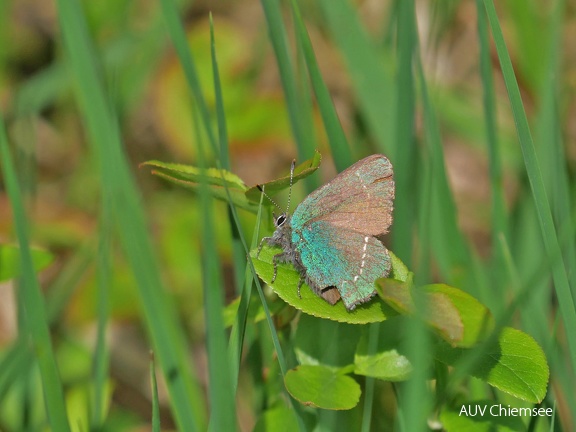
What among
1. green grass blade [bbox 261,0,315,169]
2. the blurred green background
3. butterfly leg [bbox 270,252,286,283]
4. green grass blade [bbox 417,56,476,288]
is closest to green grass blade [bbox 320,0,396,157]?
the blurred green background

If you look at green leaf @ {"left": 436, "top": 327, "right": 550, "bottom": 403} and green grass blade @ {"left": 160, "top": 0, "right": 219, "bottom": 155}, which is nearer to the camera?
green leaf @ {"left": 436, "top": 327, "right": 550, "bottom": 403}

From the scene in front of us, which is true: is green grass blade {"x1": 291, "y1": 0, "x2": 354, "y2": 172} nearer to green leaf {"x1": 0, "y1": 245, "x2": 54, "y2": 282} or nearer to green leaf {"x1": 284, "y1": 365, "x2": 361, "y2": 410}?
green leaf {"x1": 284, "y1": 365, "x2": 361, "y2": 410}

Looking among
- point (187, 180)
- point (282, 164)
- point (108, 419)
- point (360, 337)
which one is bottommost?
point (108, 419)

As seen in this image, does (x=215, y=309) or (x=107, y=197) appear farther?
(x=107, y=197)

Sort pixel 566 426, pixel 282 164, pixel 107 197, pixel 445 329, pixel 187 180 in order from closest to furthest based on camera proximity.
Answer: pixel 445 329 < pixel 187 180 < pixel 107 197 < pixel 566 426 < pixel 282 164

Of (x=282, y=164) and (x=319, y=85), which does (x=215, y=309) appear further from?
(x=282, y=164)

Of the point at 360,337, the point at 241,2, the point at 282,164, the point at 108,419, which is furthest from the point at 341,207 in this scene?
the point at 241,2

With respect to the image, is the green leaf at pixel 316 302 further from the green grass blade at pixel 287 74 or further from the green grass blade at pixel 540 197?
the green grass blade at pixel 287 74

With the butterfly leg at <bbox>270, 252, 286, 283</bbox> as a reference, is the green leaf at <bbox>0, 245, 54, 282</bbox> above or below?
below
